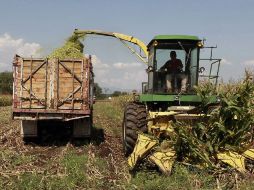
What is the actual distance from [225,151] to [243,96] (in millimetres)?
994

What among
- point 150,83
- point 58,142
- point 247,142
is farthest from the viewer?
point 58,142

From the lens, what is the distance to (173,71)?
9.40m

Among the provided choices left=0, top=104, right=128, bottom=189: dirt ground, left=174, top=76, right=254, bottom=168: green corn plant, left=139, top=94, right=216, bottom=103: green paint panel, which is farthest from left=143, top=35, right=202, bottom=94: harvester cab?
left=0, top=104, right=128, bottom=189: dirt ground

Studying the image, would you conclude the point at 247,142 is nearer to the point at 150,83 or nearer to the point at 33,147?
the point at 150,83

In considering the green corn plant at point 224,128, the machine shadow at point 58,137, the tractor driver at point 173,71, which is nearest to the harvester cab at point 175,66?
→ the tractor driver at point 173,71

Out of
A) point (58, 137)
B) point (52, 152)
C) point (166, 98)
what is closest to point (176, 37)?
point (166, 98)

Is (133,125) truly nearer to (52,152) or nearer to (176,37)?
(176,37)

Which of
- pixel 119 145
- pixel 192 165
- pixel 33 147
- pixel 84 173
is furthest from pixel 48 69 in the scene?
pixel 192 165

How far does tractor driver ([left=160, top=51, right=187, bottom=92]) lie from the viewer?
9.34m

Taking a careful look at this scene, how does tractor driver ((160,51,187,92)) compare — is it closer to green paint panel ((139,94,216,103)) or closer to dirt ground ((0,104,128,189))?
green paint panel ((139,94,216,103))

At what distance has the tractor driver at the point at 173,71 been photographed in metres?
9.34

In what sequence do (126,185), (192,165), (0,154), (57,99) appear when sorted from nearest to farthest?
(126,185)
(192,165)
(0,154)
(57,99)

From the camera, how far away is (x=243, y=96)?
7.61 m

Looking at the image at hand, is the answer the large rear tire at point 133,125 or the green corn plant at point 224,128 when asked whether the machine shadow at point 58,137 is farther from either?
Result: the green corn plant at point 224,128
